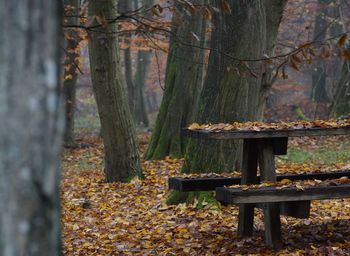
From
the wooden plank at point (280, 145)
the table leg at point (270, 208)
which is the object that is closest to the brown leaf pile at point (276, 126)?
the wooden plank at point (280, 145)

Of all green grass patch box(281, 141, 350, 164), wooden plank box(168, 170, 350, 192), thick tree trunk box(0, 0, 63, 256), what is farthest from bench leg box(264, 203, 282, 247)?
green grass patch box(281, 141, 350, 164)

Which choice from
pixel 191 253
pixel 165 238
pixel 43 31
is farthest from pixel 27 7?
pixel 165 238

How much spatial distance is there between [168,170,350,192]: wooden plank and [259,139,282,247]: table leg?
46 cm

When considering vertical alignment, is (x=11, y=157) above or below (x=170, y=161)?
above

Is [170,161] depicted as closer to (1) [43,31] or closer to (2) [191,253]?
(2) [191,253]

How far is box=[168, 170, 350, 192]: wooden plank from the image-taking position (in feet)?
23.5

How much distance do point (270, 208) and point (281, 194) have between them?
1.96 feet

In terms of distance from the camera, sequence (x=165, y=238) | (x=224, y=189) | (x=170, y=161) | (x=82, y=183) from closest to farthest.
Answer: (x=224, y=189)
(x=165, y=238)
(x=82, y=183)
(x=170, y=161)

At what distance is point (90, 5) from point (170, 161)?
3842 millimetres

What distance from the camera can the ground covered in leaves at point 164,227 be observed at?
7.00 metres

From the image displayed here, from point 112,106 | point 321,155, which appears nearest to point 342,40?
point 112,106

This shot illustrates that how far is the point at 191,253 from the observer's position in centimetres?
687

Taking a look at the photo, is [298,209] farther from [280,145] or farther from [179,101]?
[179,101]

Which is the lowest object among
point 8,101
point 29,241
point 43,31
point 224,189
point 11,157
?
point 224,189
